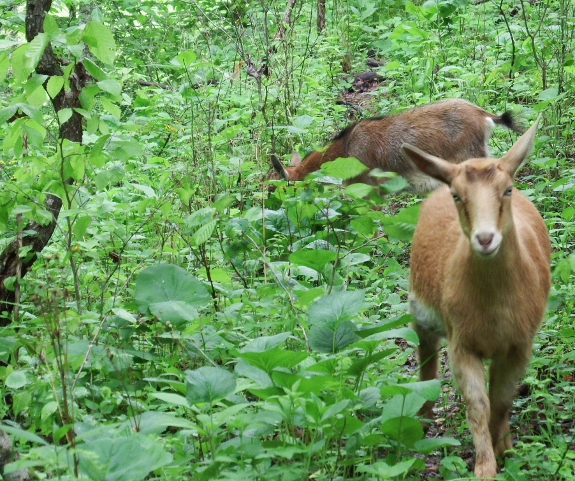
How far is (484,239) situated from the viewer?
3.89 metres

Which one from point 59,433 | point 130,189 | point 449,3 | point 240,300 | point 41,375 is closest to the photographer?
point 59,433

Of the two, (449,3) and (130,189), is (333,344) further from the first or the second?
(449,3)

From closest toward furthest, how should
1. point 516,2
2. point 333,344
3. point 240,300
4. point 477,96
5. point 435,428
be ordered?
1. point 333,344
2. point 435,428
3. point 240,300
4. point 477,96
5. point 516,2

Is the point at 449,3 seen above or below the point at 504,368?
above

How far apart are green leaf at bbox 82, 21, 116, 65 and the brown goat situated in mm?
4790

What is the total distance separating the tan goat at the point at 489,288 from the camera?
410 centimetres

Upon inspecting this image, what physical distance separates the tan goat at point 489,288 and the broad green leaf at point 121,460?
1.70m

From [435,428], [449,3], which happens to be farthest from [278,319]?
[449,3]

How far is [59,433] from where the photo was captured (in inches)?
131

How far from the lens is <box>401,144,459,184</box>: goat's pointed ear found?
14.4 feet

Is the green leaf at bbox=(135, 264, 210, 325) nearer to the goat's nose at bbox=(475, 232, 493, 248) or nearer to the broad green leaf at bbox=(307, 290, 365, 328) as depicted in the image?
the broad green leaf at bbox=(307, 290, 365, 328)

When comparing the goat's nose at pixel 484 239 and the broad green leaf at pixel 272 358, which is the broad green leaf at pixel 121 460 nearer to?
the broad green leaf at pixel 272 358

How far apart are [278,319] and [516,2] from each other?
9093 mm

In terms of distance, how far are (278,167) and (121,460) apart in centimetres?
639
